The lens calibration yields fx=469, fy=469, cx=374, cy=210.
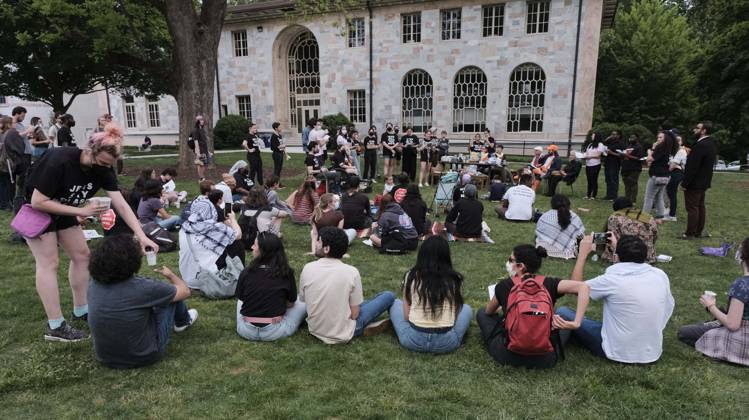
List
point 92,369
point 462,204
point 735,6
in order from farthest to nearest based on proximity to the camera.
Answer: point 735,6 → point 462,204 → point 92,369

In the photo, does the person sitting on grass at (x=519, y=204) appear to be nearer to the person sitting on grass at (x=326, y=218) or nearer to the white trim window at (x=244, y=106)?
the person sitting on grass at (x=326, y=218)

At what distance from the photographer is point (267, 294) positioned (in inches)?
162

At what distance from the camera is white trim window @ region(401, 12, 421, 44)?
25.0 m

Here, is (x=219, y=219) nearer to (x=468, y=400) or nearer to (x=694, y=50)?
(x=468, y=400)

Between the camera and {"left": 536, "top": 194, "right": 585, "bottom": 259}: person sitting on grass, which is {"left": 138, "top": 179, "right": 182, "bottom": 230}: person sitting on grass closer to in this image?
{"left": 536, "top": 194, "right": 585, "bottom": 259}: person sitting on grass

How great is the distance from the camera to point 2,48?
60.4ft

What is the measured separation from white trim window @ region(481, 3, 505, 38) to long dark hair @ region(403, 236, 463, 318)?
73.8 ft

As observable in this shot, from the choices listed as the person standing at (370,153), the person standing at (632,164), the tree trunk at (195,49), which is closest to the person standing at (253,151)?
the tree trunk at (195,49)

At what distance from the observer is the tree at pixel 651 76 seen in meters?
29.1

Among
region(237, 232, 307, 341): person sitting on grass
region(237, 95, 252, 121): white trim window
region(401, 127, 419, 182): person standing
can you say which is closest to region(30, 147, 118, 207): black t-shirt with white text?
region(237, 232, 307, 341): person sitting on grass

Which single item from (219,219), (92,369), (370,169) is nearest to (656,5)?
(370,169)

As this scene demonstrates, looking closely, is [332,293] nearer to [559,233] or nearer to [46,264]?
[46,264]

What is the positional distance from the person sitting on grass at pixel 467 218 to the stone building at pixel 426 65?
15.4 metres

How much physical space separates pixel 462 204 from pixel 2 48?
20.2 meters
